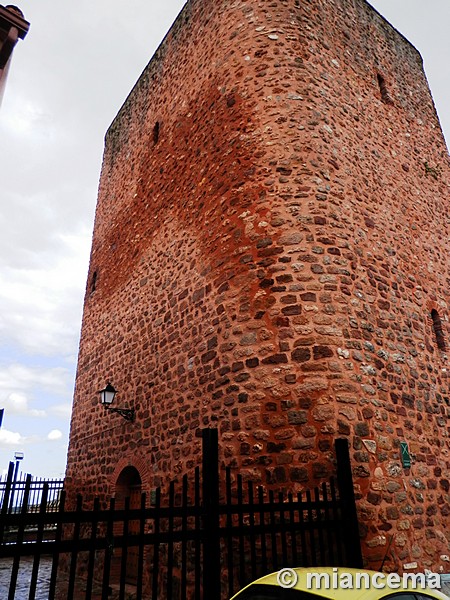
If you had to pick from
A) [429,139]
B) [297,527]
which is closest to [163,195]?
[429,139]

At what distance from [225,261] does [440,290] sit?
12.8 feet

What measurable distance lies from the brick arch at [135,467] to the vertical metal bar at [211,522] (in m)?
3.49

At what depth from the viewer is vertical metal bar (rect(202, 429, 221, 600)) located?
3320 millimetres

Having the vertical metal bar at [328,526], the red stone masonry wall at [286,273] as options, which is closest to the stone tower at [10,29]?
the red stone masonry wall at [286,273]

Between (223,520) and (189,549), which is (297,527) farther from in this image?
(189,549)

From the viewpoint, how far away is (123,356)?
8531mm

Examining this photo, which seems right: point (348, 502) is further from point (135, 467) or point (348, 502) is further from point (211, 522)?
point (135, 467)

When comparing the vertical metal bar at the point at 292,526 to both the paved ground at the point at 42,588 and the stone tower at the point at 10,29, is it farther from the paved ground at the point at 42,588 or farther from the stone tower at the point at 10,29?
the stone tower at the point at 10,29

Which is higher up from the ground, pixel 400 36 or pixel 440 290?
pixel 400 36

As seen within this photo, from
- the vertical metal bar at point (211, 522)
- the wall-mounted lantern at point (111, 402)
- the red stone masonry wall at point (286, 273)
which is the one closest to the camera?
the vertical metal bar at point (211, 522)

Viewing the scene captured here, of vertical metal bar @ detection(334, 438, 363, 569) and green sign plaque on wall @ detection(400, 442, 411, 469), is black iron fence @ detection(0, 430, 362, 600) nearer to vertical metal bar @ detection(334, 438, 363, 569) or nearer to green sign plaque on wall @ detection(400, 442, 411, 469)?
Answer: vertical metal bar @ detection(334, 438, 363, 569)

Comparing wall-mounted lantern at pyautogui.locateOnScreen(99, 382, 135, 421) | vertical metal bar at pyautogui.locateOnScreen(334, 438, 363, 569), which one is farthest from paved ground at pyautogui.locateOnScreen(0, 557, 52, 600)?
vertical metal bar at pyautogui.locateOnScreen(334, 438, 363, 569)

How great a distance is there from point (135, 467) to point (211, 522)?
403 cm

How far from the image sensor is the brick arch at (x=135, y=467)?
22.2 ft
